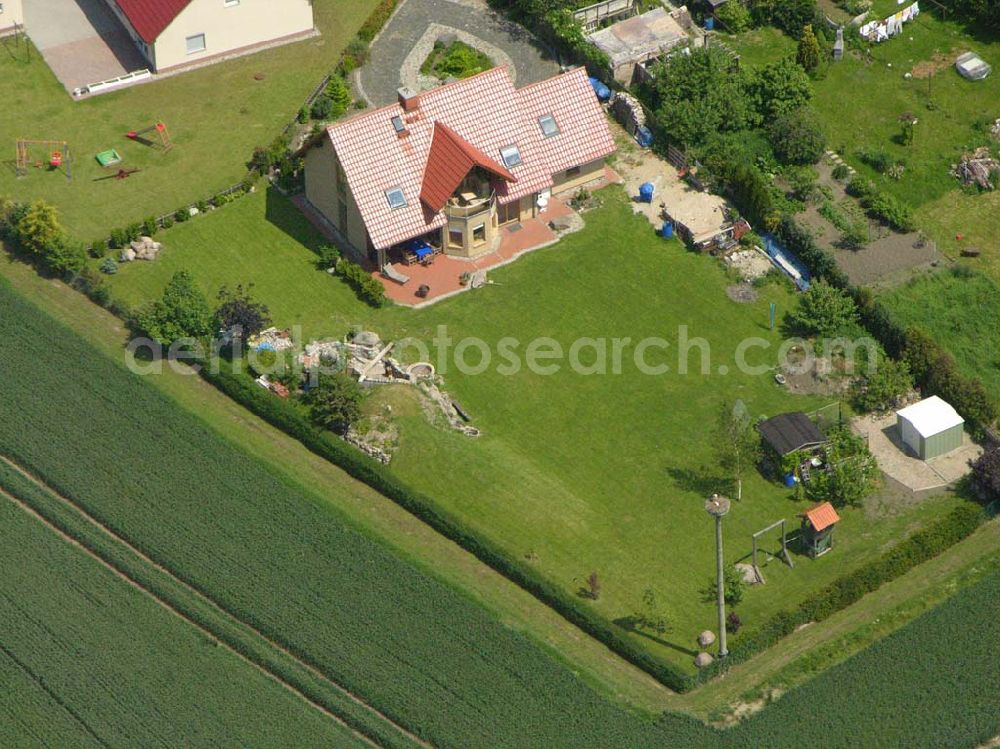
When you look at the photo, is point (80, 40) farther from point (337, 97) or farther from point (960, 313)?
point (960, 313)

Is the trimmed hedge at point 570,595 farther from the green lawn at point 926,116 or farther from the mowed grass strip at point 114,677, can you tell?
the green lawn at point 926,116

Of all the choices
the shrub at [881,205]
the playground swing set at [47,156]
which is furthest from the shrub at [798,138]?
the playground swing set at [47,156]

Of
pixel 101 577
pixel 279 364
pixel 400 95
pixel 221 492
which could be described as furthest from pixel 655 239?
pixel 101 577

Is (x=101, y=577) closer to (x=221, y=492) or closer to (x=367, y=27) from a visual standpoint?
(x=221, y=492)

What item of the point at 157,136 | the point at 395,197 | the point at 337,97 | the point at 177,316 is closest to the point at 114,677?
the point at 177,316

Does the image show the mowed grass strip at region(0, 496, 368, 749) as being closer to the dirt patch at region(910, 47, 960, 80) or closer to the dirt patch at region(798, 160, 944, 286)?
the dirt patch at region(798, 160, 944, 286)

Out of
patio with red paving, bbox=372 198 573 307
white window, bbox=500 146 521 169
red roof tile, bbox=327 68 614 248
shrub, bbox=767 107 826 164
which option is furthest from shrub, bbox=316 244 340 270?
shrub, bbox=767 107 826 164
